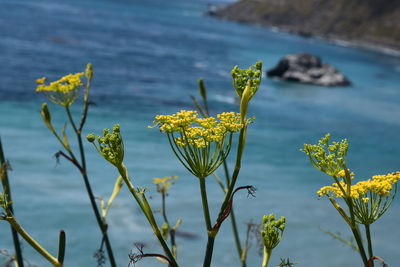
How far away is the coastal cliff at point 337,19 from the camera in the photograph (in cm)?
7800

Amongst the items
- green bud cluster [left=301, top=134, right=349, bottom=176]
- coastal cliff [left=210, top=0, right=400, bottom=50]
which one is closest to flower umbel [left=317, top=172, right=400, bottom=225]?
green bud cluster [left=301, top=134, right=349, bottom=176]

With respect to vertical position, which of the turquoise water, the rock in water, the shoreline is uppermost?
the shoreline

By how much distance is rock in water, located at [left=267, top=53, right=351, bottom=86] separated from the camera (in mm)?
35312

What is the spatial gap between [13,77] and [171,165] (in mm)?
11783

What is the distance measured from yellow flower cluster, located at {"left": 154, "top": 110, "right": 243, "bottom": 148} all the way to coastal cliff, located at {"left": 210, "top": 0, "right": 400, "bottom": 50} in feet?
241

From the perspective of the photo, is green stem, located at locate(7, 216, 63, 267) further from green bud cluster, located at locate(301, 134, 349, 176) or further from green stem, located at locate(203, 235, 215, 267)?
green bud cluster, located at locate(301, 134, 349, 176)

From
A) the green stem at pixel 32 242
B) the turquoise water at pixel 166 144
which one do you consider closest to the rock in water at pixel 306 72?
the turquoise water at pixel 166 144

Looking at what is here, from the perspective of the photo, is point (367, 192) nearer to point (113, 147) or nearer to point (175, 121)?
point (175, 121)

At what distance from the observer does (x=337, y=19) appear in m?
87.2

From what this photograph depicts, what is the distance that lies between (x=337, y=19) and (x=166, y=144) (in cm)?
7643

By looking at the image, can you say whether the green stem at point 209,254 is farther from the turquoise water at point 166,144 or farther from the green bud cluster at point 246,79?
the turquoise water at point 166,144

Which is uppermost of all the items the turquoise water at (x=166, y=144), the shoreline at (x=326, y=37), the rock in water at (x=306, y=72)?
the shoreline at (x=326, y=37)

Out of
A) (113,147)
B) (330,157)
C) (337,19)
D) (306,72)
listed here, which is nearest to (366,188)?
(330,157)

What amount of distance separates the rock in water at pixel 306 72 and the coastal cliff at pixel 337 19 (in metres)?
37.8
